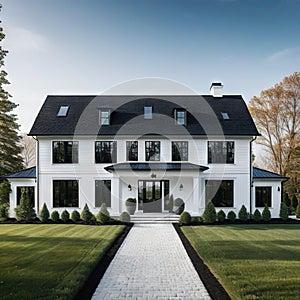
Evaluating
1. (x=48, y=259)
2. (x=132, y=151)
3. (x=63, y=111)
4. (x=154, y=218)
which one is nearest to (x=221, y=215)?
(x=154, y=218)

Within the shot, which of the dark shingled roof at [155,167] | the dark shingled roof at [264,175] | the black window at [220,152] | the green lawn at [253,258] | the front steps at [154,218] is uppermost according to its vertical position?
the black window at [220,152]

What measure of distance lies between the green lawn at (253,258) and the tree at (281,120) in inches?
587

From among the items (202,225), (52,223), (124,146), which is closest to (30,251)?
(52,223)

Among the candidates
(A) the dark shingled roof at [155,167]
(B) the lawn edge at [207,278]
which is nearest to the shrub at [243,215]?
(A) the dark shingled roof at [155,167]

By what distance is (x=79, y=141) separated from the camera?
2109 centimetres

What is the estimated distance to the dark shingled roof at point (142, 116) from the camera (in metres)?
21.2

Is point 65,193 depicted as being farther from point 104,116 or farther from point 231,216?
point 231,216

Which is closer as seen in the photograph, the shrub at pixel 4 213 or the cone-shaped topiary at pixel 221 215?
the cone-shaped topiary at pixel 221 215

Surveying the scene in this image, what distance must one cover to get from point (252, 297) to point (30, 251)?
7275 millimetres

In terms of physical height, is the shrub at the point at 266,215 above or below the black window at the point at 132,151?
below

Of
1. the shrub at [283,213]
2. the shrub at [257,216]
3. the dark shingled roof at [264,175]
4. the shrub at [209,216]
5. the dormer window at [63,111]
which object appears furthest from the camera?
the dormer window at [63,111]

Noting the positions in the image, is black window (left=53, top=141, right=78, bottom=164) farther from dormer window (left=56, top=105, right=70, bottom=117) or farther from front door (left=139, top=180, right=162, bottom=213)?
front door (left=139, top=180, right=162, bottom=213)

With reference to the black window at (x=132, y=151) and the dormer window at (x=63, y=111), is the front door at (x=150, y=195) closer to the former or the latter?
the black window at (x=132, y=151)

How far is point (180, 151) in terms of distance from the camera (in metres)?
21.1
